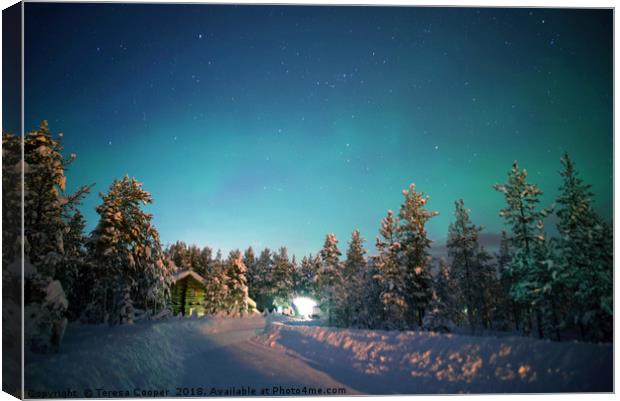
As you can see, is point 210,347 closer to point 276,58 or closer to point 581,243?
point 276,58

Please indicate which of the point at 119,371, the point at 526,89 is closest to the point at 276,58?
the point at 526,89

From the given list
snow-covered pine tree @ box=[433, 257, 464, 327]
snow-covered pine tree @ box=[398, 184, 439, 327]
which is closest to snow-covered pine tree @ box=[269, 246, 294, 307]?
snow-covered pine tree @ box=[433, 257, 464, 327]

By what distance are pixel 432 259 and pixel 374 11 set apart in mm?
15455

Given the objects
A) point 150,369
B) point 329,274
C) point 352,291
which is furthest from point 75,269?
point 329,274

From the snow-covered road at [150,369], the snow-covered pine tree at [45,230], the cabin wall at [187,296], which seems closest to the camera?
the snow-covered road at [150,369]

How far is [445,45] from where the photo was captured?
12.1m

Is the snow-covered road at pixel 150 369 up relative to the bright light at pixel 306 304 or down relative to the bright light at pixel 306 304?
up

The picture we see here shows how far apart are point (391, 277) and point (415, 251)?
228cm

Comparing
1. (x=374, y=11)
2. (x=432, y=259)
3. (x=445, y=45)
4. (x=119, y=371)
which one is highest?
(x=374, y=11)

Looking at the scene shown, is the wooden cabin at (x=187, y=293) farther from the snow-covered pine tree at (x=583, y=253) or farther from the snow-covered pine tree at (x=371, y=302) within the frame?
the snow-covered pine tree at (x=583, y=253)

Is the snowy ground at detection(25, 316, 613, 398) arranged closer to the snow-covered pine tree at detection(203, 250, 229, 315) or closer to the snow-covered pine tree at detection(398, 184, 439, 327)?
the snow-covered pine tree at detection(398, 184, 439, 327)

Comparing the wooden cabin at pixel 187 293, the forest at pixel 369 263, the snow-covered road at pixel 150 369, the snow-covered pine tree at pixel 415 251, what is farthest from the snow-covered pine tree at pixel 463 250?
the wooden cabin at pixel 187 293

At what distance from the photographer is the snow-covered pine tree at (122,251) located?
17.6m

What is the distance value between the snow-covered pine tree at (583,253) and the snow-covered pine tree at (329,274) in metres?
23.6
